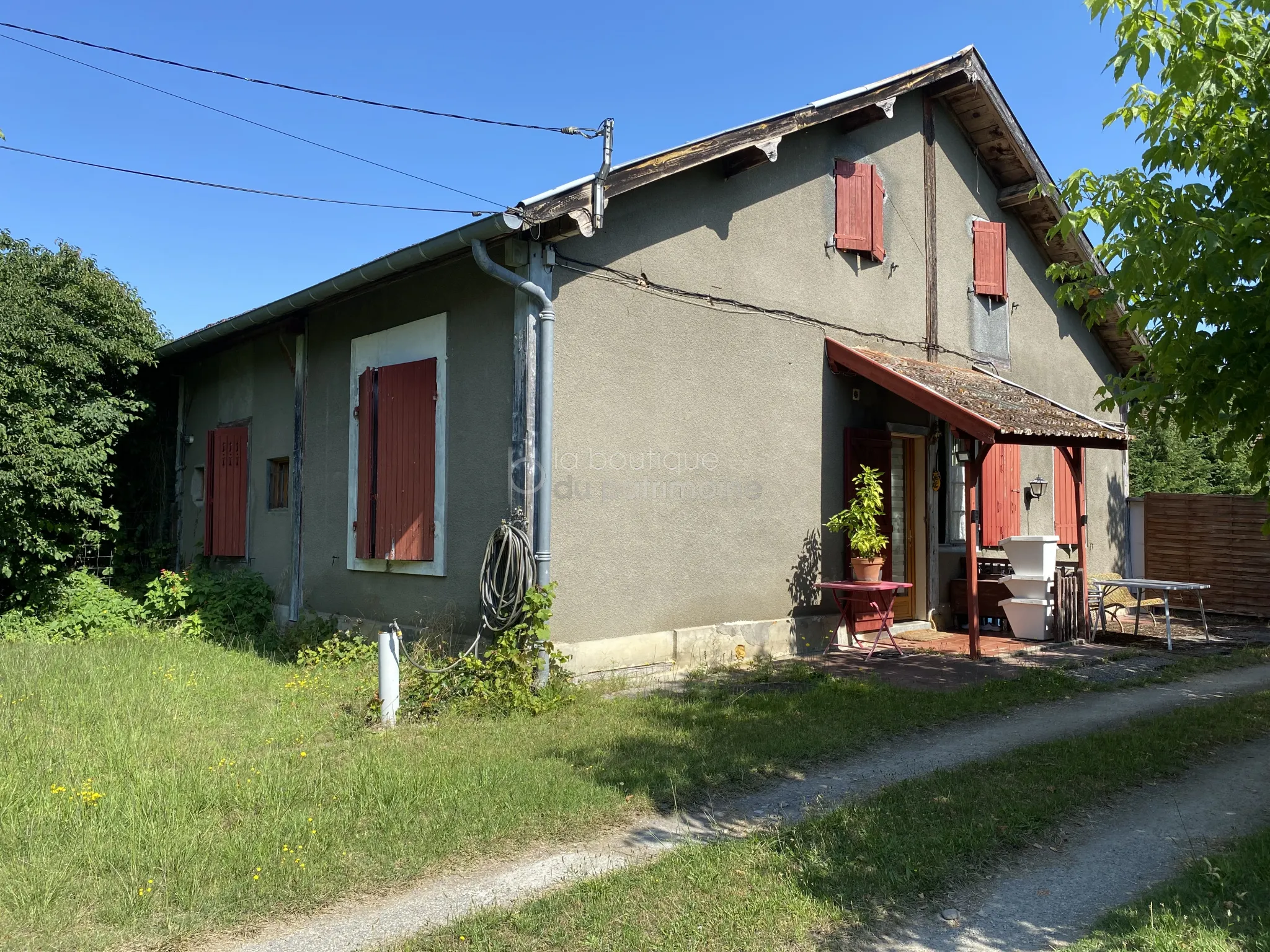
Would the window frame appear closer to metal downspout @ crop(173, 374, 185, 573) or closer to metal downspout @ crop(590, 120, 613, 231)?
metal downspout @ crop(590, 120, 613, 231)

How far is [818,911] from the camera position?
347cm

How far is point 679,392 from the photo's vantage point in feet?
27.5

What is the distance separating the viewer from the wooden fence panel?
472 inches

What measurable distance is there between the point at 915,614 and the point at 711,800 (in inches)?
257

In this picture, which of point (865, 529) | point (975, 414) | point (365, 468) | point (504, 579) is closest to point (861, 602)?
point (865, 529)

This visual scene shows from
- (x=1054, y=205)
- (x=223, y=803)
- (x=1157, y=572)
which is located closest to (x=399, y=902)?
(x=223, y=803)

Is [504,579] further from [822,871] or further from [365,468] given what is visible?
[822,871]

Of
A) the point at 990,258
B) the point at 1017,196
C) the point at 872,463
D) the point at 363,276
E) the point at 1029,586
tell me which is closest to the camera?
the point at 363,276

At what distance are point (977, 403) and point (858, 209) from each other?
261 centimetres

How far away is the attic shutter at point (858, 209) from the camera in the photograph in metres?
9.98

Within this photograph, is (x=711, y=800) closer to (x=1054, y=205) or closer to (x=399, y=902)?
(x=399, y=902)

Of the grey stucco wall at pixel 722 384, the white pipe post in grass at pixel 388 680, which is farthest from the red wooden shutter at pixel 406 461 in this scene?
the white pipe post in grass at pixel 388 680

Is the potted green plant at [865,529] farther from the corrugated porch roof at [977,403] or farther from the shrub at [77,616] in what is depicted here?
the shrub at [77,616]

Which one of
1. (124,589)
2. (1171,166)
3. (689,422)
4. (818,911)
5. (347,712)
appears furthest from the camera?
(124,589)
